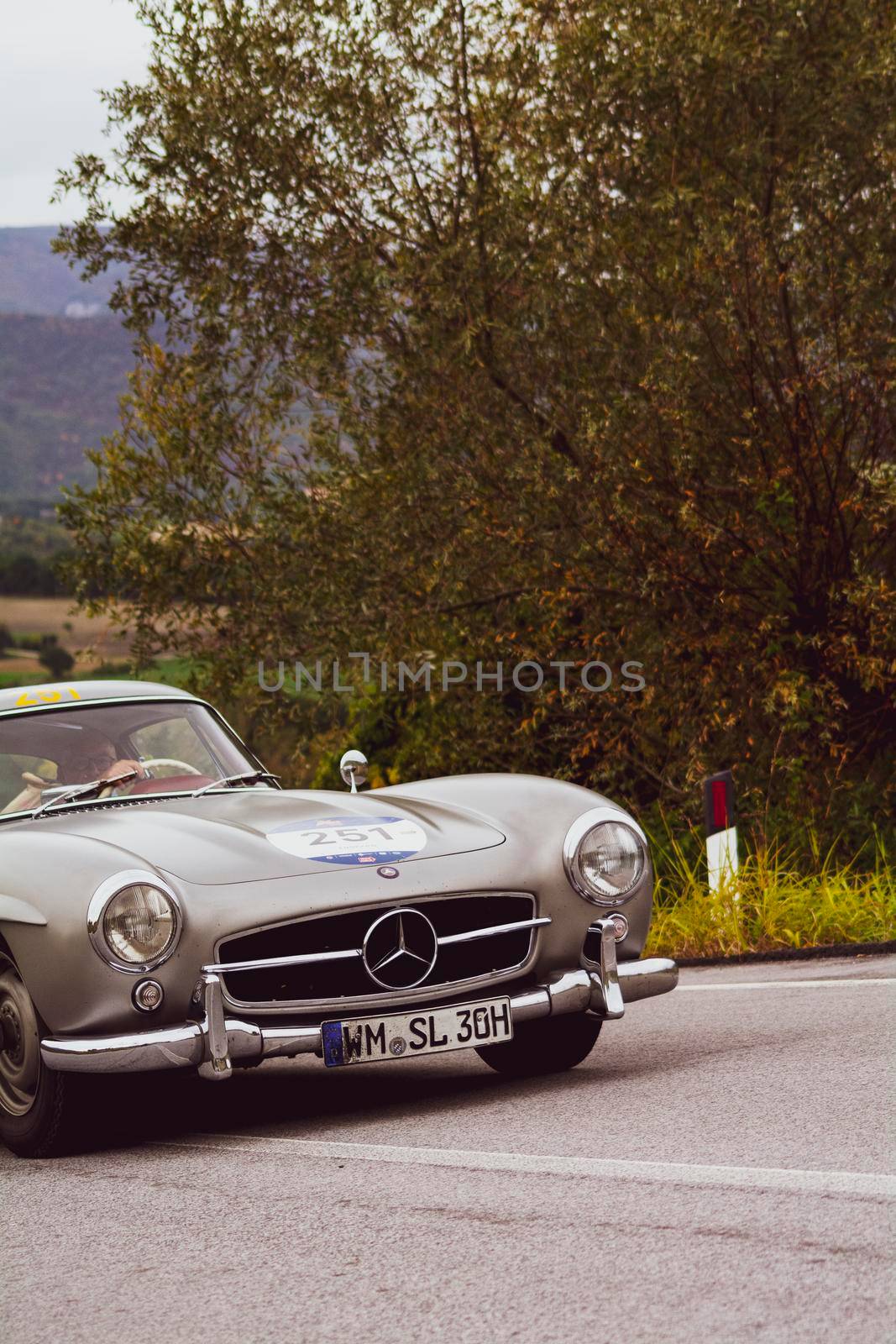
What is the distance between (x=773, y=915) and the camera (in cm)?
978

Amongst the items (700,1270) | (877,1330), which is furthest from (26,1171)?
(877,1330)

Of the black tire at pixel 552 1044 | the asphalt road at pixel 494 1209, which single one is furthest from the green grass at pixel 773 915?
the black tire at pixel 552 1044

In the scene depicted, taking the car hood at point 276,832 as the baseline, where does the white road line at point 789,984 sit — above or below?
below

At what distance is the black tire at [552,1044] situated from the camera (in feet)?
20.1

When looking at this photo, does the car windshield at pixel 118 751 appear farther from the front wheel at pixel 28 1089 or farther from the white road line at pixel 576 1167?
the white road line at pixel 576 1167

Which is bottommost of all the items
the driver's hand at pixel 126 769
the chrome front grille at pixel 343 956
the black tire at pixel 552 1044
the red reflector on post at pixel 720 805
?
the black tire at pixel 552 1044

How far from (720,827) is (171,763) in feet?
14.0

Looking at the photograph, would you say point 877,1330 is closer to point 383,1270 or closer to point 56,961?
point 383,1270

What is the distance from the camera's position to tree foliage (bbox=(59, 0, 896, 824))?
11.7m

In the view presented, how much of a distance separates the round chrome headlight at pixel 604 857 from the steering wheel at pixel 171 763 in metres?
1.67

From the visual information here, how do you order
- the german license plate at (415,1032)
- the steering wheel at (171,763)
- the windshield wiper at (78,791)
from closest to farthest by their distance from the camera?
the german license plate at (415,1032) → the windshield wiper at (78,791) → the steering wheel at (171,763)

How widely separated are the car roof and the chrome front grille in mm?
1942

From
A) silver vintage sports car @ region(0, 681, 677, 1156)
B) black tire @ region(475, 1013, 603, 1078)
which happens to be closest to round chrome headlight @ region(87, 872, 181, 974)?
silver vintage sports car @ region(0, 681, 677, 1156)

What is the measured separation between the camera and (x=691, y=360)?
461 inches
